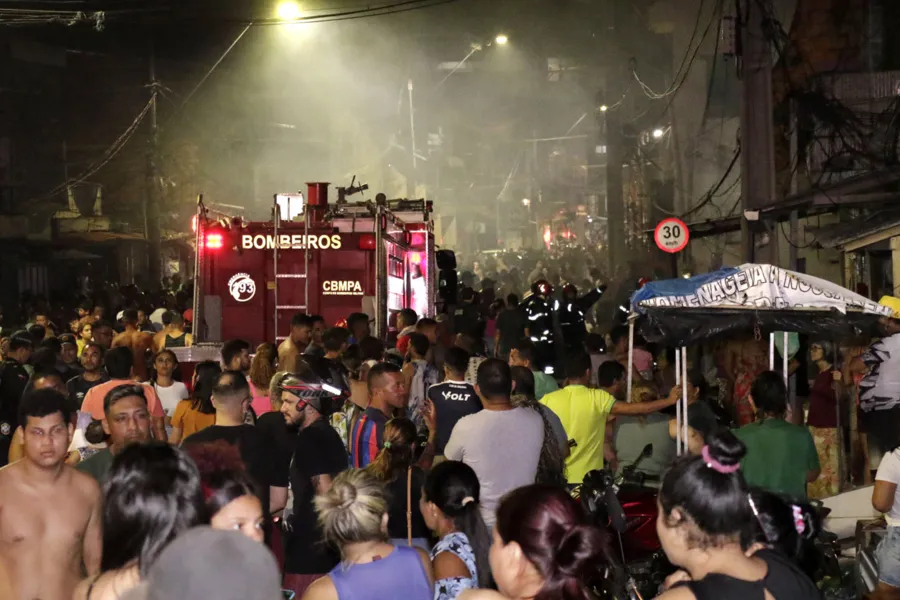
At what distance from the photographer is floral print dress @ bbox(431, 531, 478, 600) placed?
15.5 feet

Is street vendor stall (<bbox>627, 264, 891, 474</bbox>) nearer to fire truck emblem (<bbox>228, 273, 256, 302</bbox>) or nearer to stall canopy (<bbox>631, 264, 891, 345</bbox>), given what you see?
stall canopy (<bbox>631, 264, 891, 345</bbox>)

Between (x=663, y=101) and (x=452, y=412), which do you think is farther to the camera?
(x=663, y=101)

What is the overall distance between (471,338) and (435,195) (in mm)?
63393

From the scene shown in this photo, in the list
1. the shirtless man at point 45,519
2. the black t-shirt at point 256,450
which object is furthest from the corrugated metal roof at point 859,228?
the shirtless man at point 45,519

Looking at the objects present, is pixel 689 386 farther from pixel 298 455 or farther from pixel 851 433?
pixel 298 455

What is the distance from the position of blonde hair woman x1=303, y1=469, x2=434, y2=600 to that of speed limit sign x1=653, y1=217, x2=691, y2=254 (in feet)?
45.3

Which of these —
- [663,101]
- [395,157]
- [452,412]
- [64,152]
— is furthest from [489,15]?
[452,412]

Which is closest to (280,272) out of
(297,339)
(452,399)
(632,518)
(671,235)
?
(297,339)

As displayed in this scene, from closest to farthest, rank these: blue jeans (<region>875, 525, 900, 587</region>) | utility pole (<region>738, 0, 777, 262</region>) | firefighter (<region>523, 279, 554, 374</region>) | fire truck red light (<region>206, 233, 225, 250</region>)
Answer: blue jeans (<region>875, 525, 900, 587</region>)
utility pole (<region>738, 0, 777, 262</region>)
fire truck red light (<region>206, 233, 225, 250</region>)
firefighter (<region>523, 279, 554, 374</region>)

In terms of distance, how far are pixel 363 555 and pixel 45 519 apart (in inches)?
64.7

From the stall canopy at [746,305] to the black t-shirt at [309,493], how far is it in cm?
323

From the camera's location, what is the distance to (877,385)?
9305 mm

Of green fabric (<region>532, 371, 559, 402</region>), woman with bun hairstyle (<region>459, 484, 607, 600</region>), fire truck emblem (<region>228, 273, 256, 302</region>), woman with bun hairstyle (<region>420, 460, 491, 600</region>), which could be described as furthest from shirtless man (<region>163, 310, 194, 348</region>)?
woman with bun hairstyle (<region>459, 484, 607, 600</region>)

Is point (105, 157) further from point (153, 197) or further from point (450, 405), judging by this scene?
point (450, 405)
